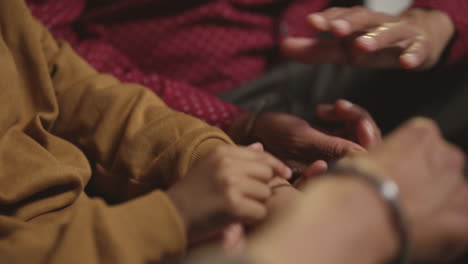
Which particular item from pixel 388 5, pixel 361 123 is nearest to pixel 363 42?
pixel 361 123

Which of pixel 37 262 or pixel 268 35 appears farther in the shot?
pixel 268 35

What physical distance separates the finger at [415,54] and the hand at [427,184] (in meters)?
0.19

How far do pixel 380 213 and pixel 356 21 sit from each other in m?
0.28

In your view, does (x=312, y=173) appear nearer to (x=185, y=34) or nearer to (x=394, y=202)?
(x=394, y=202)

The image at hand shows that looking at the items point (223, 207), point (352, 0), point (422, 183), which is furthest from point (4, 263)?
point (352, 0)

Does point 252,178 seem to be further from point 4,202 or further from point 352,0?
point 352,0

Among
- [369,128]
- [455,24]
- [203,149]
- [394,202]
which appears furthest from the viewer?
[455,24]

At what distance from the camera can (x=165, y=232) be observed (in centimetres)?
32

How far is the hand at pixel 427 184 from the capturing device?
300mm

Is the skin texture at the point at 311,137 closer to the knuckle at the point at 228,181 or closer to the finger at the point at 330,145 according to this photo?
the finger at the point at 330,145

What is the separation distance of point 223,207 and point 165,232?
48mm

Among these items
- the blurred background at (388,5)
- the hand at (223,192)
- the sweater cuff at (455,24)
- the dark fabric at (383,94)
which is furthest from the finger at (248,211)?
the blurred background at (388,5)

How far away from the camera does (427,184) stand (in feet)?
1.01

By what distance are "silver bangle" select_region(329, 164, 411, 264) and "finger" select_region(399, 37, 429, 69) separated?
0.84ft
